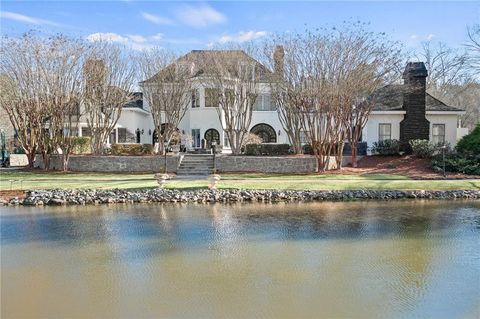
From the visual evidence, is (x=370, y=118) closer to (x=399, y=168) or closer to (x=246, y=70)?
(x=399, y=168)

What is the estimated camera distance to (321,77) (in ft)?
70.8

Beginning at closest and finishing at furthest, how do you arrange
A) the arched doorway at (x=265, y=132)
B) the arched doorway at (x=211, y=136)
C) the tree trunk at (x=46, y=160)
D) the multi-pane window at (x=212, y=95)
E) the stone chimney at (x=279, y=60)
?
the stone chimney at (x=279, y=60) < the tree trunk at (x=46, y=160) < the multi-pane window at (x=212, y=95) < the arched doorway at (x=211, y=136) < the arched doorway at (x=265, y=132)

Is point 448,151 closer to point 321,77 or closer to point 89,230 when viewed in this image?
point 321,77

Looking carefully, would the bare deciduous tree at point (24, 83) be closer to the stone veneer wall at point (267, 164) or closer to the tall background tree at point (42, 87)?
the tall background tree at point (42, 87)

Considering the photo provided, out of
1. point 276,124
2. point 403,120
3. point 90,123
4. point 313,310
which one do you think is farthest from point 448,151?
point 313,310

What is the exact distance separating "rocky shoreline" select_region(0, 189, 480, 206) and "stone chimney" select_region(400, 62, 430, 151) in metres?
10.7

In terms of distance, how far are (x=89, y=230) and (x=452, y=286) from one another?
7.94 metres

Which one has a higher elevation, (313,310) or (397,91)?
(397,91)

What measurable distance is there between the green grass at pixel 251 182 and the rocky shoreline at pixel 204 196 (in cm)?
99

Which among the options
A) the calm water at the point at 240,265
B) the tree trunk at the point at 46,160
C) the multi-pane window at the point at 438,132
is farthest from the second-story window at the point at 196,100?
the calm water at the point at 240,265

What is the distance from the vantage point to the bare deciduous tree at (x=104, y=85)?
23703 mm

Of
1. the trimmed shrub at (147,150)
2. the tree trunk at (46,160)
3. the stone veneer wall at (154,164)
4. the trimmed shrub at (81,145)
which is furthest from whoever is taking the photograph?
the trimmed shrub at (81,145)

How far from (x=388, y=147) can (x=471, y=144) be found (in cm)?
457

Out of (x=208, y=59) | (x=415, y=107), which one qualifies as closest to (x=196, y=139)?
(x=208, y=59)
